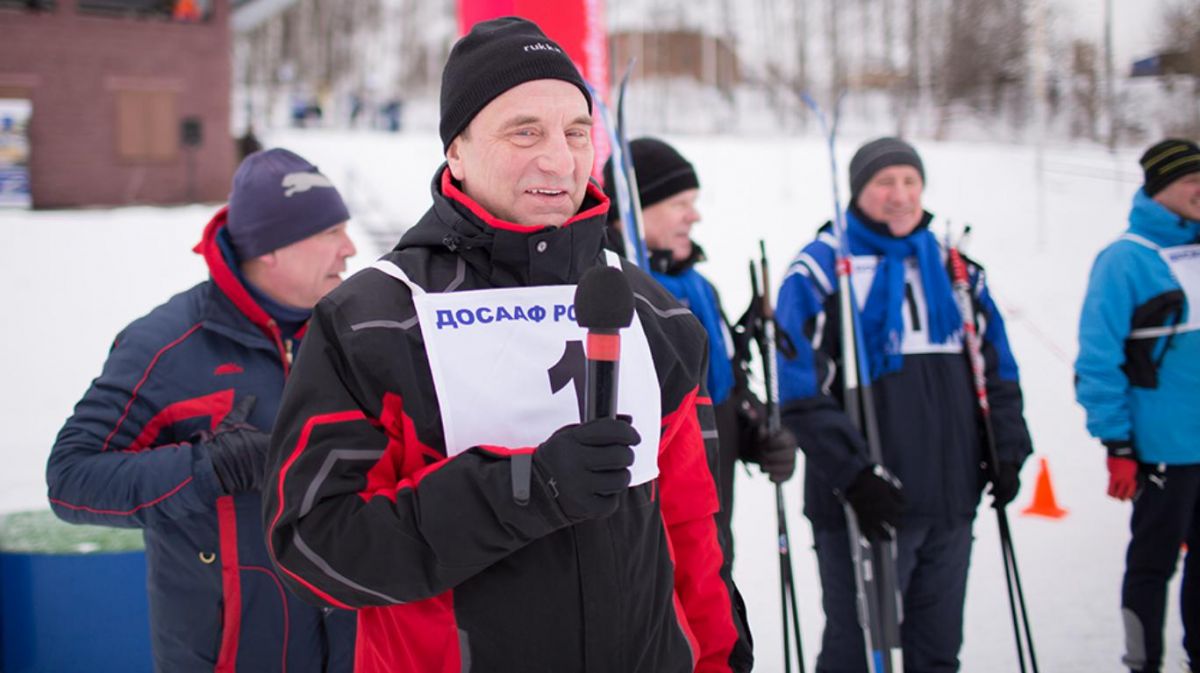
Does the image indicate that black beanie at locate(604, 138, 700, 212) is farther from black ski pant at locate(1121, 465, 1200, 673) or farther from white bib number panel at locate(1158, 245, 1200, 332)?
black ski pant at locate(1121, 465, 1200, 673)

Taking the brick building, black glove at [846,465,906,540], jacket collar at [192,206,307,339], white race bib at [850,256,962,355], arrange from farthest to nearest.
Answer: the brick building
white race bib at [850,256,962,355]
black glove at [846,465,906,540]
jacket collar at [192,206,307,339]

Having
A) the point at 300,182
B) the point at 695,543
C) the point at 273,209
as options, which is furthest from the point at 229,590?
the point at 695,543

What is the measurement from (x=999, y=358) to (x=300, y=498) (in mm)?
2491

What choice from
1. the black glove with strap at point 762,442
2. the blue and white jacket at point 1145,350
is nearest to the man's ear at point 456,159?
the black glove with strap at point 762,442

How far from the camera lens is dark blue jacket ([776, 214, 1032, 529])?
2818 millimetres

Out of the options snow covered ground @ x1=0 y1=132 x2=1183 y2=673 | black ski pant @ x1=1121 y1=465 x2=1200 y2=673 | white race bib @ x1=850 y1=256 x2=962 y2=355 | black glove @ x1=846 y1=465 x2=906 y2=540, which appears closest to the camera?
black glove @ x1=846 y1=465 x2=906 y2=540

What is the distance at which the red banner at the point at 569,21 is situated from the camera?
5.00 m

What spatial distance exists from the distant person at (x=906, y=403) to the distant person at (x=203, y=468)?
159cm

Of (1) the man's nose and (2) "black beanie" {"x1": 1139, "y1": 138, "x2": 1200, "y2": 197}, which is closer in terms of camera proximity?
(1) the man's nose

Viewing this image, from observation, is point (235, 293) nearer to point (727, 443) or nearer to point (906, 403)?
point (727, 443)

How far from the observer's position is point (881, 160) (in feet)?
9.78

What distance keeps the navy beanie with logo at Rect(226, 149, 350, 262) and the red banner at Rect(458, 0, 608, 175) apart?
2.46 m

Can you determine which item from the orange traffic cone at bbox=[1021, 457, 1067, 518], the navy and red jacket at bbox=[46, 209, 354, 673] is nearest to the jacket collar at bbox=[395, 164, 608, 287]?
the navy and red jacket at bbox=[46, 209, 354, 673]

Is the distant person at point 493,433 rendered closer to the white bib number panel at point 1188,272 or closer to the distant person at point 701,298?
the distant person at point 701,298
